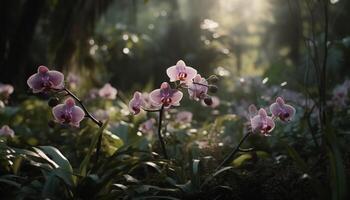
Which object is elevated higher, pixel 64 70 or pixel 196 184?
pixel 64 70

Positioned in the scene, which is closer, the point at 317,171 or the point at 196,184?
the point at 196,184

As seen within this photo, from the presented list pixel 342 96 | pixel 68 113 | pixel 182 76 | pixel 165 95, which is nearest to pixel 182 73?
pixel 182 76

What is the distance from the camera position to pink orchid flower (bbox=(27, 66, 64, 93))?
2.73 metres

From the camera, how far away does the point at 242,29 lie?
113 ft

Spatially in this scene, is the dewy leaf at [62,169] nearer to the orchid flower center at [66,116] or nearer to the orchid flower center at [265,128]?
the orchid flower center at [66,116]

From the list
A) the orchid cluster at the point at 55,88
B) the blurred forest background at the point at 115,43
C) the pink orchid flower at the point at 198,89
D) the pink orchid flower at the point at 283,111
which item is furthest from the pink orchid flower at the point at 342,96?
the orchid cluster at the point at 55,88

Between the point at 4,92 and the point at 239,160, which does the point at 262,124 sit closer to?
the point at 239,160

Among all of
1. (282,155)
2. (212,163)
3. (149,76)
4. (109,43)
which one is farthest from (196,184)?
(149,76)

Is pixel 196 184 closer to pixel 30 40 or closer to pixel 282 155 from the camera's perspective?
pixel 282 155

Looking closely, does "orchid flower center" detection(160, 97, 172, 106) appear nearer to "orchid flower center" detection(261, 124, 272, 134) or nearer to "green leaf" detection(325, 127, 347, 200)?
"orchid flower center" detection(261, 124, 272, 134)

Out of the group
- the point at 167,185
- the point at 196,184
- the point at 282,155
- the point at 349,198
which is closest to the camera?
the point at 349,198

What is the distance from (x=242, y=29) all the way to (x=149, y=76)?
849 inches

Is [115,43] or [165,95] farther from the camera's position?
[115,43]

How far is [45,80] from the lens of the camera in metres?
2.75
